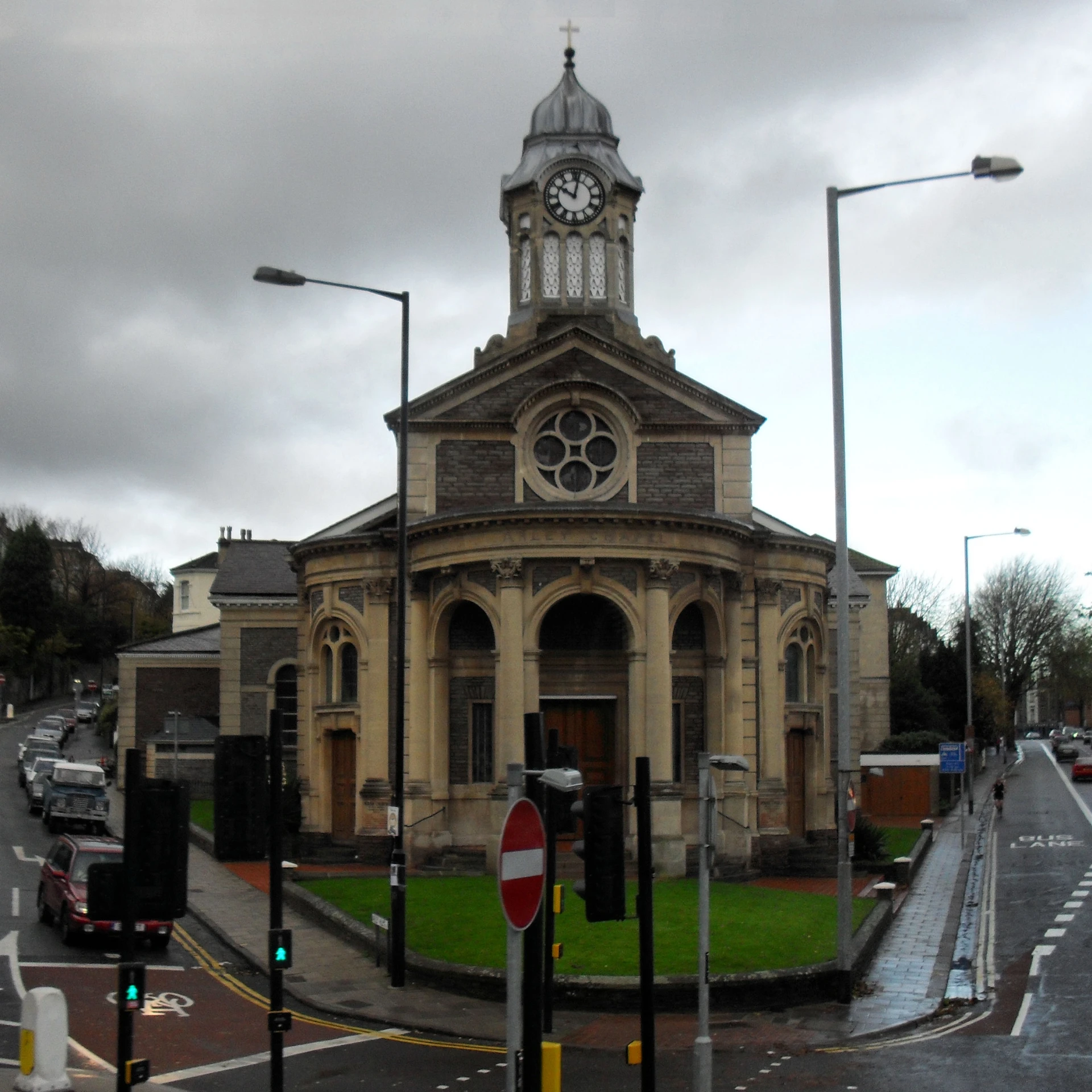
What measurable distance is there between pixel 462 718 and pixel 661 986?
15896 mm

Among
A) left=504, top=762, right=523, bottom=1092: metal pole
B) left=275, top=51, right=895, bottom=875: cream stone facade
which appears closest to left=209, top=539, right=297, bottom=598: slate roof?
left=275, top=51, right=895, bottom=875: cream stone facade

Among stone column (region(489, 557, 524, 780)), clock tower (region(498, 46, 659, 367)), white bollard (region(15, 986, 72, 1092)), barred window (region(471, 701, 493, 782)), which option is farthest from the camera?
clock tower (region(498, 46, 659, 367))

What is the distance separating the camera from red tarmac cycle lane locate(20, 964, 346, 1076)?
1786 centimetres

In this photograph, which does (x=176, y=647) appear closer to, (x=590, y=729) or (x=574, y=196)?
(x=574, y=196)

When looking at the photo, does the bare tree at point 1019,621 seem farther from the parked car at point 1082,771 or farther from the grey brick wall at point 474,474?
the grey brick wall at point 474,474

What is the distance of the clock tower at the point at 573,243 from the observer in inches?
1527

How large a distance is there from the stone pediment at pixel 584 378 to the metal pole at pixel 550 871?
737 inches

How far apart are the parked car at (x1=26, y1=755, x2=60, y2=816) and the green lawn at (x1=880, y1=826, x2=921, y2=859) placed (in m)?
24.2

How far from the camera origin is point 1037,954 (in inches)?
961

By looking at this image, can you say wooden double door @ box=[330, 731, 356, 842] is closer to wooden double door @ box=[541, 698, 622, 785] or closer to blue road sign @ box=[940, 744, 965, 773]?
wooden double door @ box=[541, 698, 622, 785]

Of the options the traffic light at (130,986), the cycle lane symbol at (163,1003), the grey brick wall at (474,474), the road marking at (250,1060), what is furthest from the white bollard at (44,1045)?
the grey brick wall at (474,474)

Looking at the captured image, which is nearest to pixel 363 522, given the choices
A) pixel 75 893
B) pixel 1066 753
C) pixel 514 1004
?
pixel 75 893

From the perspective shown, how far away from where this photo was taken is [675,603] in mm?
33656

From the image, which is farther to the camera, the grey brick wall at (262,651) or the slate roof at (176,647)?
the slate roof at (176,647)
